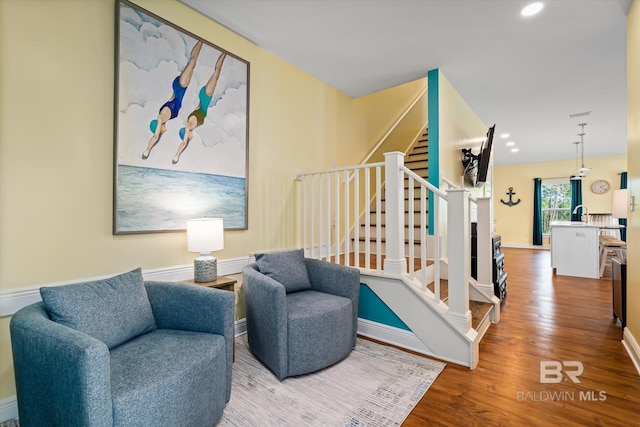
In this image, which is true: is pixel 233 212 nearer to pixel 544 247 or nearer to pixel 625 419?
pixel 625 419

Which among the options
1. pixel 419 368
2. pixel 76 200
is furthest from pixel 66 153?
pixel 419 368

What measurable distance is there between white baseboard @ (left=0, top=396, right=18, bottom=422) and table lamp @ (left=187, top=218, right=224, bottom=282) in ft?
3.53

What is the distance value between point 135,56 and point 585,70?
15.0 feet

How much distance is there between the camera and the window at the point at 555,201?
8828 millimetres

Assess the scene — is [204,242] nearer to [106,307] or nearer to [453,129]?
[106,307]

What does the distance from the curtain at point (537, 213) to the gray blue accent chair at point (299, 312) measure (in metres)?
9.23

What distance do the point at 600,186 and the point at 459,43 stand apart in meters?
8.52

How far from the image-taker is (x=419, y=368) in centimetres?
209

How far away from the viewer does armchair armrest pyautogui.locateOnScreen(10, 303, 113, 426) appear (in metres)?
1.01

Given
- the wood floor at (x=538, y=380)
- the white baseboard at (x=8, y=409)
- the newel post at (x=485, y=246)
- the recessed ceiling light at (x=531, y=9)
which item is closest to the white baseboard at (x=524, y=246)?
the wood floor at (x=538, y=380)

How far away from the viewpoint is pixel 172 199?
2.21m

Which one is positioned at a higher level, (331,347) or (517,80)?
(517,80)

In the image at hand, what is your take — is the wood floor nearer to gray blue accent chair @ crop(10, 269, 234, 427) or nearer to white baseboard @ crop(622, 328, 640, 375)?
white baseboard @ crop(622, 328, 640, 375)

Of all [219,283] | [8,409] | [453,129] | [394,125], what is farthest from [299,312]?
[394,125]
